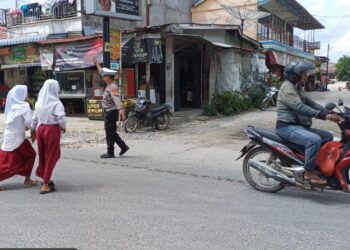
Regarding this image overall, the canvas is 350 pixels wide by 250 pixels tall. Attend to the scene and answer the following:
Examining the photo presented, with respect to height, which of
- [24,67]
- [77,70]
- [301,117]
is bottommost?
[301,117]

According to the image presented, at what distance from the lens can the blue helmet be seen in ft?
18.6

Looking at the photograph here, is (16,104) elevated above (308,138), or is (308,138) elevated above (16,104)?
(16,104)

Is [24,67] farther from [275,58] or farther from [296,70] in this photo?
[296,70]

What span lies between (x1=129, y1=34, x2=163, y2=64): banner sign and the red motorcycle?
28.0 feet

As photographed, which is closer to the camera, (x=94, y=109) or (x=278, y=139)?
(x=278, y=139)

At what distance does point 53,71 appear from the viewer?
18.1 meters

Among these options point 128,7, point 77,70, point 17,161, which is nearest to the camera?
point 17,161

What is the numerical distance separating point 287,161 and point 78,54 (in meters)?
12.7

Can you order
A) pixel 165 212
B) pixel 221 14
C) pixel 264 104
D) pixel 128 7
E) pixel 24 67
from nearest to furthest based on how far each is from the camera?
1. pixel 165 212
2. pixel 128 7
3. pixel 264 104
4. pixel 24 67
5. pixel 221 14

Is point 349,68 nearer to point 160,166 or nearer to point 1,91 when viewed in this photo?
point 1,91

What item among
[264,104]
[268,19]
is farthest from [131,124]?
[268,19]

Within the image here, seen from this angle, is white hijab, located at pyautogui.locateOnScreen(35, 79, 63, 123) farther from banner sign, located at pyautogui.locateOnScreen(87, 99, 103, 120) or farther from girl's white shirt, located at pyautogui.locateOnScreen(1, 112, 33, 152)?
banner sign, located at pyautogui.locateOnScreen(87, 99, 103, 120)

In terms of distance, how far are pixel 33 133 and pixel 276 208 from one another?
3575mm

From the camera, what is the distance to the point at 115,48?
43.8 ft
